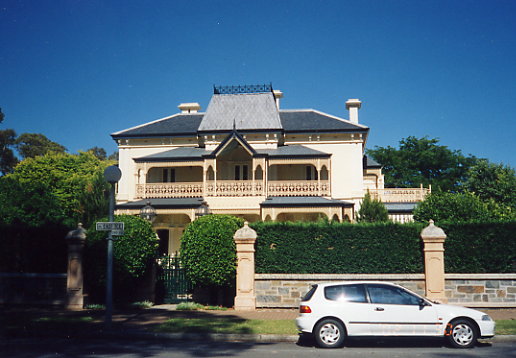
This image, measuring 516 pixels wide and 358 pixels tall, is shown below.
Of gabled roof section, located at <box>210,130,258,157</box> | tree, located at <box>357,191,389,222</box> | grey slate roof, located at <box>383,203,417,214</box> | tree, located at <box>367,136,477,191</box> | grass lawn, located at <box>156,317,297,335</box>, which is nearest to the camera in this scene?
grass lawn, located at <box>156,317,297,335</box>

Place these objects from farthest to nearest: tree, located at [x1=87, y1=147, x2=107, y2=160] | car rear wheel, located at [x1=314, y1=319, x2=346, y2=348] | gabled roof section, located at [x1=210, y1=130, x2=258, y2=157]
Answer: tree, located at [x1=87, y1=147, x2=107, y2=160] < gabled roof section, located at [x1=210, y1=130, x2=258, y2=157] < car rear wheel, located at [x1=314, y1=319, x2=346, y2=348]

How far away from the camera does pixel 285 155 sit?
27.2m

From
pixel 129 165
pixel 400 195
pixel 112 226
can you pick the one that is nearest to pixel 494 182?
pixel 400 195

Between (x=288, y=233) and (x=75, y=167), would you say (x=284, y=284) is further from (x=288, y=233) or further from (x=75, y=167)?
(x=75, y=167)

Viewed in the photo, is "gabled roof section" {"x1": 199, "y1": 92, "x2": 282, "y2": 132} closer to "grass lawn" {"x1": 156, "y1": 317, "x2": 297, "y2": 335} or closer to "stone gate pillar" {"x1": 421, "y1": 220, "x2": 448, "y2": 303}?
"stone gate pillar" {"x1": 421, "y1": 220, "x2": 448, "y2": 303}

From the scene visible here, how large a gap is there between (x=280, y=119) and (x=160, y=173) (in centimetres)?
878

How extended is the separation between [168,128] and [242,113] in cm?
522

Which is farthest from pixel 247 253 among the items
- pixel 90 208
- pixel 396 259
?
pixel 90 208

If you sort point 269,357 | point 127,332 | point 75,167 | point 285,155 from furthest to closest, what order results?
1. point 75,167
2. point 285,155
3. point 127,332
4. point 269,357

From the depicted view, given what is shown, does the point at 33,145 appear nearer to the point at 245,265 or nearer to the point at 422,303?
the point at 245,265

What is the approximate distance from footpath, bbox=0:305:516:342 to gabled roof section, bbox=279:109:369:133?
16663 millimetres

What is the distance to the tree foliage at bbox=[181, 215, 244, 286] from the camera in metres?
14.8

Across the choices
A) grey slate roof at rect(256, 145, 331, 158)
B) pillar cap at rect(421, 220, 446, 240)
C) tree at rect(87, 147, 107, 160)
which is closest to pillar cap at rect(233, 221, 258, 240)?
pillar cap at rect(421, 220, 446, 240)

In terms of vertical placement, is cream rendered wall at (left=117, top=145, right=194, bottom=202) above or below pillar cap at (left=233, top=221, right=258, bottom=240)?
above
